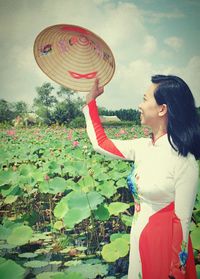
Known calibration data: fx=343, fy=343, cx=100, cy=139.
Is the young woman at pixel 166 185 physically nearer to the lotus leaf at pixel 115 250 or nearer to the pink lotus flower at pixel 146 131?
the lotus leaf at pixel 115 250

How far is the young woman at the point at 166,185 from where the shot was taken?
1104mm

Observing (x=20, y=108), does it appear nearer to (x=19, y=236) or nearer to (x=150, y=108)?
(x=19, y=236)

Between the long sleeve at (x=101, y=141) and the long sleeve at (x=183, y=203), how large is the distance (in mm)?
235

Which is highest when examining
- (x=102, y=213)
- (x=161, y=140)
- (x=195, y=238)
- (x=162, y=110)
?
(x=162, y=110)

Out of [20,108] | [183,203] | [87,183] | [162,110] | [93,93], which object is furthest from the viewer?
[87,183]

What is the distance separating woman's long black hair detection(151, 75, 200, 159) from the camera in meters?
1.15

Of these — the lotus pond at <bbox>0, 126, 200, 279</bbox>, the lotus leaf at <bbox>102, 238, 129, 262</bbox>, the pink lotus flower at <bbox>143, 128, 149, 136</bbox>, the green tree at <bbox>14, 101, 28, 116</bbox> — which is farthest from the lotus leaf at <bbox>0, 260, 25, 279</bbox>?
the pink lotus flower at <bbox>143, 128, 149, 136</bbox>

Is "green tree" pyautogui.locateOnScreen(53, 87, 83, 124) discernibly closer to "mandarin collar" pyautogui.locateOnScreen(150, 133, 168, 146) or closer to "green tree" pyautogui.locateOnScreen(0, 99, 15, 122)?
"green tree" pyautogui.locateOnScreen(0, 99, 15, 122)

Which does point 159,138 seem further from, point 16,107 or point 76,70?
point 16,107

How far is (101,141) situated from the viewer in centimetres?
128

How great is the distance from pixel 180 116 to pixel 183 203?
288mm

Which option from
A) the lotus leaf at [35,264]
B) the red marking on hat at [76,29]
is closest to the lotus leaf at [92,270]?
the lotus leaf at [35,264]

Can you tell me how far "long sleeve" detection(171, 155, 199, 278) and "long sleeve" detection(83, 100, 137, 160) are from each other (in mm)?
235

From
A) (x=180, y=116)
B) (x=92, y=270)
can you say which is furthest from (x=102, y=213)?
(x=180, y=116)
